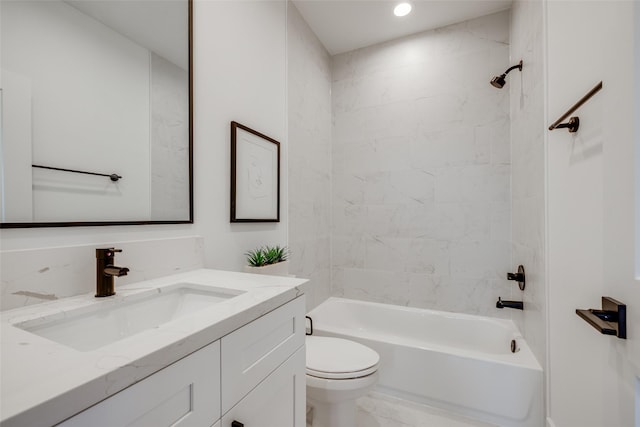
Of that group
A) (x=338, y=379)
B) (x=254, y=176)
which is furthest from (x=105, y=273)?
(x=338, y=379)

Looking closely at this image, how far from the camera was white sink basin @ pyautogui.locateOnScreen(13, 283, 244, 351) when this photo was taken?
2.31ft

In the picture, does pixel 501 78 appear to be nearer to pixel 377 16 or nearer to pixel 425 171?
pixel 425 171

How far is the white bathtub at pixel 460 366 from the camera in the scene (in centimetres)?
153

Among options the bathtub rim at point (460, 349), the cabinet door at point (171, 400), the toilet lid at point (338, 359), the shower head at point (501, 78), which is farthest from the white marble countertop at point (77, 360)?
the shower head at point (501, 78)

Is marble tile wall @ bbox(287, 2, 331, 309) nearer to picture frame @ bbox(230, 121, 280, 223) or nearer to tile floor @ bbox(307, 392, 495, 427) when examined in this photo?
picture frame @ bbox(230, 121, 280, 223)

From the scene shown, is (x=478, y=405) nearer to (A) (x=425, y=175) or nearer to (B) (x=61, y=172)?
(A) (x=425, y=175)

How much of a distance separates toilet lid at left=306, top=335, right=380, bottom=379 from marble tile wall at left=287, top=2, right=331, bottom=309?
576mm

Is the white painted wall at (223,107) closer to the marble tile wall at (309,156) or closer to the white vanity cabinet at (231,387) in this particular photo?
the marble tile wall at (309,156)

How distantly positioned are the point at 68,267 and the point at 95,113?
0.50 m

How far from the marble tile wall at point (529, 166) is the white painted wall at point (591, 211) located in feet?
0.30

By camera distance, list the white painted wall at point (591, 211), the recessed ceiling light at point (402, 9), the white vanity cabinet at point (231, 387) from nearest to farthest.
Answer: the white vanity cabinet at point (231, 387) < the white painted wall at point (591, 211) < the recessed ceiling light at point (402, 9)

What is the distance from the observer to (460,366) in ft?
5.39

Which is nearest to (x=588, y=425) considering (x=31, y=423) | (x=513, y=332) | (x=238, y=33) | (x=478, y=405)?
(x=478, y=405)

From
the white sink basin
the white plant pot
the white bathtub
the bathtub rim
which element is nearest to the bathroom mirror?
the white sink basin
